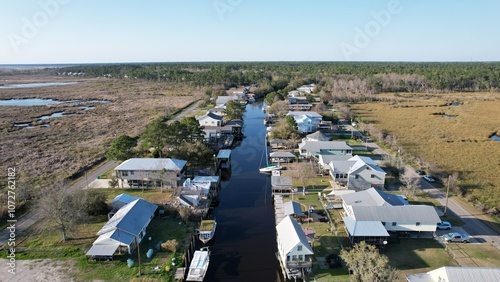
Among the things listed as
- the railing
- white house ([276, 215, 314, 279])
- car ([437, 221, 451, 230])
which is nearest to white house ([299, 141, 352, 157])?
car ([437, 221, 451, 230])

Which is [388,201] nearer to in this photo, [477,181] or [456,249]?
[456,249]

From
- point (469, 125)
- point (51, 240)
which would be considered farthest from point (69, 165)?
point (469, 125)

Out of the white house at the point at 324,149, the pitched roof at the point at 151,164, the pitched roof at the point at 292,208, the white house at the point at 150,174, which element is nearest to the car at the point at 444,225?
the pitched roof at the point at 292,208

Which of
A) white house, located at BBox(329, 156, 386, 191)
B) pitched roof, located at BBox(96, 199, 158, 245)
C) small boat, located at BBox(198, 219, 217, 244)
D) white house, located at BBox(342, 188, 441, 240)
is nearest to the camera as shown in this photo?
pitched roof, located at BBox(96, 199, 158, 245)

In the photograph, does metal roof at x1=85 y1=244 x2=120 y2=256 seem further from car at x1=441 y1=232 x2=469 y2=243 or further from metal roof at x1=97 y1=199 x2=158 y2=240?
car at x1=441 y1=232 x2=469 y2=243

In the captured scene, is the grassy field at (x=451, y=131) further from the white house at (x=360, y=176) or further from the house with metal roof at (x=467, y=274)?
the house with metal roof at (x=467, y=274)

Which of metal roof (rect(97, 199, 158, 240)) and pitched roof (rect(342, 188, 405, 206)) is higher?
pitched roof (rect(342, 188, 405, 206))
